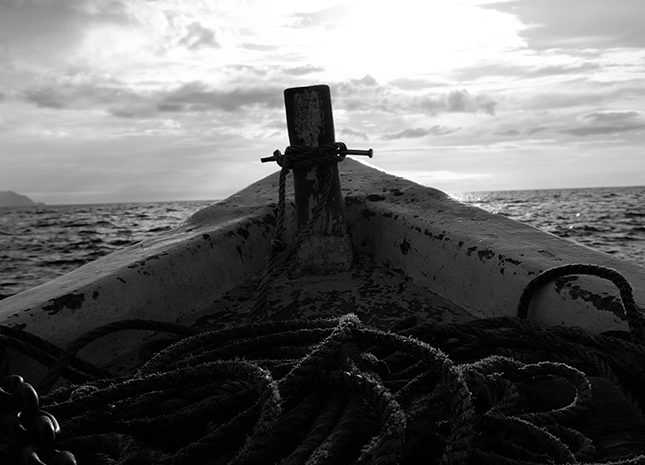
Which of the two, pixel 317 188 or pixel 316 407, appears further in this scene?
pixel 317 188

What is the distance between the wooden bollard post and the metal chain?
1.60 metres

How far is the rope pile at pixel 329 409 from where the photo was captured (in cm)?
81

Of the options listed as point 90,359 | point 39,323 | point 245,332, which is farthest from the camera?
point 90,359

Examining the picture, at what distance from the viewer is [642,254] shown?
1012 centimetres

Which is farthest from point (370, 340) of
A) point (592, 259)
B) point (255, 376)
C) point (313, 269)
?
point (313, 269)

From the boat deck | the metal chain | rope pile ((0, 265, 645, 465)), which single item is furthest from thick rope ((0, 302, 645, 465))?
the boat deck

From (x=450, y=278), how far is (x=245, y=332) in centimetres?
111

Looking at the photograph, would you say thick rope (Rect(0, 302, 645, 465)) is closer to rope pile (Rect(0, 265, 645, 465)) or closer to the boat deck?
rope pile (Rect(0, 265, 645, 465))

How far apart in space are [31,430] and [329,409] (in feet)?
1.54

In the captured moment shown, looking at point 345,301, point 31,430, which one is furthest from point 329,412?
point 345,301

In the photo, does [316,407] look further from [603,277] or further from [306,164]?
[306,164]

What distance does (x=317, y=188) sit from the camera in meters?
2.31

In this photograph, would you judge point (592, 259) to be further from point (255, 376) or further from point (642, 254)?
point (642, 254)

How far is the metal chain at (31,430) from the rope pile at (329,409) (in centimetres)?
9
